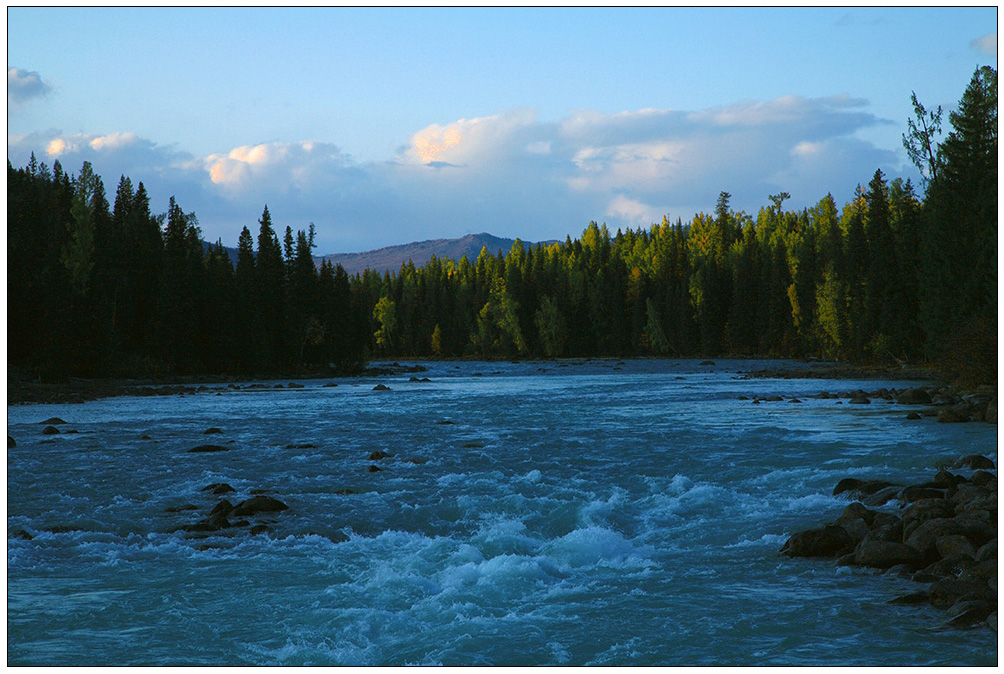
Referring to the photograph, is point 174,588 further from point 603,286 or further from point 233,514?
point 603,286

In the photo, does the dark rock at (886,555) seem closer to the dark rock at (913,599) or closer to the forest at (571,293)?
the dark rock at (913,599)

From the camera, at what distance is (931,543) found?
35.0ft

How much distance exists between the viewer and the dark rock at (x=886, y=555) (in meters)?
10.6

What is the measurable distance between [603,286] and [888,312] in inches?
2825

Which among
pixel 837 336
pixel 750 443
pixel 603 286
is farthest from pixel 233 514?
pixel 603 286

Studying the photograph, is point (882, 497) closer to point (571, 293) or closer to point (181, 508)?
point (181, 508)

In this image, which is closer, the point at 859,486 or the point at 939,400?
the point at 859,486

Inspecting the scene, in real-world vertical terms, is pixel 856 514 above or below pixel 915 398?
below

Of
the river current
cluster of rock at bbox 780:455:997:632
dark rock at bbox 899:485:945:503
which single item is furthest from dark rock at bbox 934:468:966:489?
the river current

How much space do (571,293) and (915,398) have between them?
96.9m

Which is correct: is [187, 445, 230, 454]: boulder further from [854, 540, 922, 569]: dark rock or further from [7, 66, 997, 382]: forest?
[7, 66, 997, 382]: forest

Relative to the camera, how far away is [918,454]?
1934 cm

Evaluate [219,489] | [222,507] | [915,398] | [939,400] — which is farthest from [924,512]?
[915,398]

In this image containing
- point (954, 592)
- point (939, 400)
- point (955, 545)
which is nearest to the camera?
point (954, 592)
